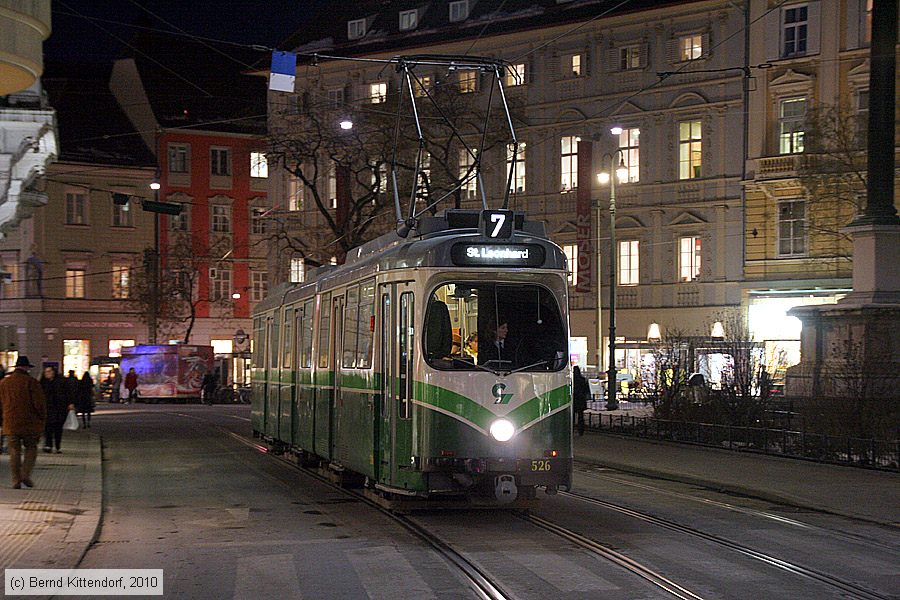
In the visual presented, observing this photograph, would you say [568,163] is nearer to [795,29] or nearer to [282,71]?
[795,29]

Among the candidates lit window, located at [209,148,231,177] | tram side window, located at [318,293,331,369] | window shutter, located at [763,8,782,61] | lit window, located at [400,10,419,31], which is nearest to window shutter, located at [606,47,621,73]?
window shutter, located at [763,8,782,61]

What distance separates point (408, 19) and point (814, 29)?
21.1 metres

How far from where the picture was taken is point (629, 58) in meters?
56.6

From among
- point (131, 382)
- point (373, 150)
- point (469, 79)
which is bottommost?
point (131, 382)

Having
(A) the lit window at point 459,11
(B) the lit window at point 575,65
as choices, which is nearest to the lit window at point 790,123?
(B) the lit window at point 575,65

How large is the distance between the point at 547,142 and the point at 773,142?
10750 mm

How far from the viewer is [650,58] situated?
5584cm

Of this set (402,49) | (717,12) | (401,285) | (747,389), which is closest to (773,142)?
(717,12)

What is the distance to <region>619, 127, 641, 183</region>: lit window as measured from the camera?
57237 millimetres

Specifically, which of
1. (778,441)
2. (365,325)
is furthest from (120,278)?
(365,325)

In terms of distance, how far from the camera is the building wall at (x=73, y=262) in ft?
240

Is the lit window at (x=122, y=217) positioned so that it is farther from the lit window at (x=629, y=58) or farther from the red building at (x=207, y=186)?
the lit window at (x=629, y=58)

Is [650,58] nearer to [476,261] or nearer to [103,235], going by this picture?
[103,235]

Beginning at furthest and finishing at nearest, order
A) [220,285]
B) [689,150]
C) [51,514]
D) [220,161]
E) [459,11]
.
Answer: [220,161] → [220,285] → [459,11] → [689,150] → [51,514]
